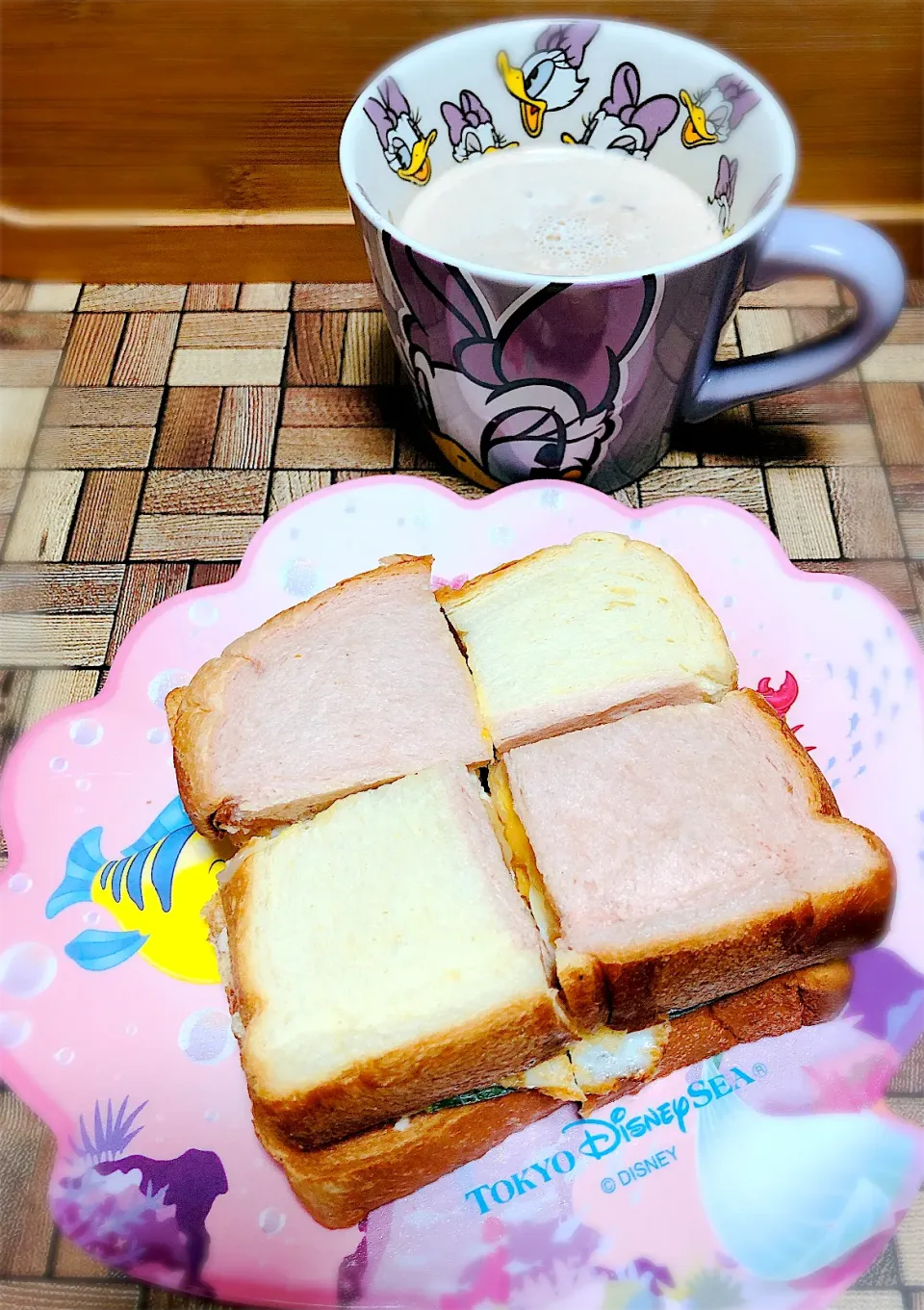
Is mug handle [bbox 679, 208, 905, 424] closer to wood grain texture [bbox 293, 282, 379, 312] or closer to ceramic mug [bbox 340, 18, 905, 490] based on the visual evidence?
ceramic mug [bbox 340, 18, 905, 490]

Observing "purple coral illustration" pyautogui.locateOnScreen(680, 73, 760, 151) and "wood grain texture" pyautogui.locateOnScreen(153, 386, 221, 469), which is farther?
"wood grain texture" pyautogui.locateOnScreen(153, 386, 221, 469)

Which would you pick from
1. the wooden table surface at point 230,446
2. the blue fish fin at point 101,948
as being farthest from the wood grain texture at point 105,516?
the blue fish fin at point 101,948

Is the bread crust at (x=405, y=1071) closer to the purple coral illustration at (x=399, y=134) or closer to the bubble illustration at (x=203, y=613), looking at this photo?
the bubble illustration at (x=203, y=613)

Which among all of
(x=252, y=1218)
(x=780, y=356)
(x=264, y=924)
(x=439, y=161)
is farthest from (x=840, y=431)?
(x=252, y=1218)

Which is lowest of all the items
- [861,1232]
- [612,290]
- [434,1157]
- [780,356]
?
[861,1232]

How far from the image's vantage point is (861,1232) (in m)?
0.64

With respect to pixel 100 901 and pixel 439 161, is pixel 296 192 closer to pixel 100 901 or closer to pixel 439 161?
pixel 439 161

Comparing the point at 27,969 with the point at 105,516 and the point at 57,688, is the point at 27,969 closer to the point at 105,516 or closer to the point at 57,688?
the point at 57,688

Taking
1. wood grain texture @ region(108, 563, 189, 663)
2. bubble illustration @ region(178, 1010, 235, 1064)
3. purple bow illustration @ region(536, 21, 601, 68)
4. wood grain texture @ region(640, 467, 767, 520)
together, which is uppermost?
purple bow illustration @ region(536, 21, 601, 68)

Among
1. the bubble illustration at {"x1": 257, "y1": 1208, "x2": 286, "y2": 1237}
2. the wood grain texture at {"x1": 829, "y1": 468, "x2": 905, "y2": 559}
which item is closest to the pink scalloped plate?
the bubble illustration at {"x1": 257, "y1": 1208, "x2": 286, "y2": 1237}

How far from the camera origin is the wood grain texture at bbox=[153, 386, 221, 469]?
44.0 inches

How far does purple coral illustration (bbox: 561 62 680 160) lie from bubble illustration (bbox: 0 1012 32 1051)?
3.20 feet

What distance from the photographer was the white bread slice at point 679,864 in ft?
2.27

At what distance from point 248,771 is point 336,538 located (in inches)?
11.9
